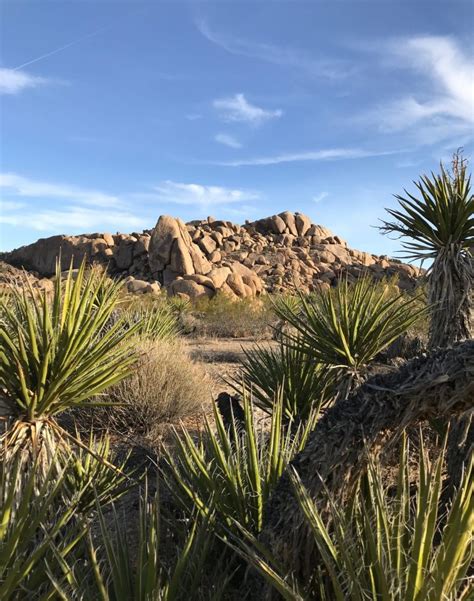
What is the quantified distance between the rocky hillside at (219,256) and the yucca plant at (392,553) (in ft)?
105

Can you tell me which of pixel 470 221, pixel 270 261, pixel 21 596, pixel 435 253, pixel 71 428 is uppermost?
pixel 270 261

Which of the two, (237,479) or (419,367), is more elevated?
(419,367)

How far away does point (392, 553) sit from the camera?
1952 mm

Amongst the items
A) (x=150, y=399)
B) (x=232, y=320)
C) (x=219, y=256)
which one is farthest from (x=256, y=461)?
(x=219, y=256)

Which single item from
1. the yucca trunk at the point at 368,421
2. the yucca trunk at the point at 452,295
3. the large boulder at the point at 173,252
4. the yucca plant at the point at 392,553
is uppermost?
the large boulder at the point at 173,252

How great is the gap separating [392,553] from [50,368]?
2.69 m

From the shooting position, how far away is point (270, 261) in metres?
51.8

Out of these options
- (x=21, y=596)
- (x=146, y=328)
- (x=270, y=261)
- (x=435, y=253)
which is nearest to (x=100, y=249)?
(x=270, y=261)

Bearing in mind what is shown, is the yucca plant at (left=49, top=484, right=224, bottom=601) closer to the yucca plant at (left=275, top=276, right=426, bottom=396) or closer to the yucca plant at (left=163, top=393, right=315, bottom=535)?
the yucca plant at (left=163, top=393, right=315, bottom=535)

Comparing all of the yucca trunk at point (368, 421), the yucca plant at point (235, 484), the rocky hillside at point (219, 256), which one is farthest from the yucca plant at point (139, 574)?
the rocky hillside at point (219, 256)

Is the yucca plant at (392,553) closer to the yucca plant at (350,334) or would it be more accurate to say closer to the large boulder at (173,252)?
the yucca plant at (350,334)

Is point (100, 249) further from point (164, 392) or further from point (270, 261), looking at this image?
point (164, 392)

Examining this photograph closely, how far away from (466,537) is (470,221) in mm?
5723

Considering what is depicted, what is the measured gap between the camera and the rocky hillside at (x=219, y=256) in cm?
3978
